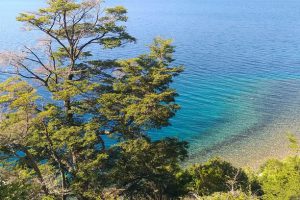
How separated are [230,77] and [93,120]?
4549 centimetres

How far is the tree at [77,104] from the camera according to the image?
20141 millimetres

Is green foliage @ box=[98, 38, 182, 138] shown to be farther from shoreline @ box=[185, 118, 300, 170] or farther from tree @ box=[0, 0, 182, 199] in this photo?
shoreline @ box=[185, 118, 300, 170]

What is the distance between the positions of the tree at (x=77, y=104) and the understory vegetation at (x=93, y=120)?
0.21ft

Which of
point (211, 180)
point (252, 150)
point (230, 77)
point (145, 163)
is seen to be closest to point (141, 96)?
point (145, 163)

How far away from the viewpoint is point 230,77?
64.9 metres

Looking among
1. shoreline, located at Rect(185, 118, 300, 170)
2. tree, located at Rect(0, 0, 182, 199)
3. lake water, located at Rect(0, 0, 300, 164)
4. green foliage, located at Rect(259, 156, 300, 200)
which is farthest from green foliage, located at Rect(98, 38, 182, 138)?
lake water, located at Rect(0, 0, 300, 164)

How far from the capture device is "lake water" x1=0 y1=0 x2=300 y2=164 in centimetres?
4425

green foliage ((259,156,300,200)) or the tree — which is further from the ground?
the tree

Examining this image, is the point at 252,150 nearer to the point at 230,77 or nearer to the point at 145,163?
the point at 145,163

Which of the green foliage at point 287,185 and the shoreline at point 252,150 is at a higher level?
the green foliage at point 287,185

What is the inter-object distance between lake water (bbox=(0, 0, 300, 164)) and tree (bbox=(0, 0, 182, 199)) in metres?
17.3

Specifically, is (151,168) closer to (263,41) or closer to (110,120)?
(110,120)

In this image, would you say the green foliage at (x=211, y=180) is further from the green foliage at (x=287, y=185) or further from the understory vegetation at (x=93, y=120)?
the green foliage at (x=287, y=185)

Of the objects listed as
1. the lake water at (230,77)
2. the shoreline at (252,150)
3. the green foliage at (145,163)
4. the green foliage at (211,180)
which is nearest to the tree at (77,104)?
the green foliage at (145,163)
